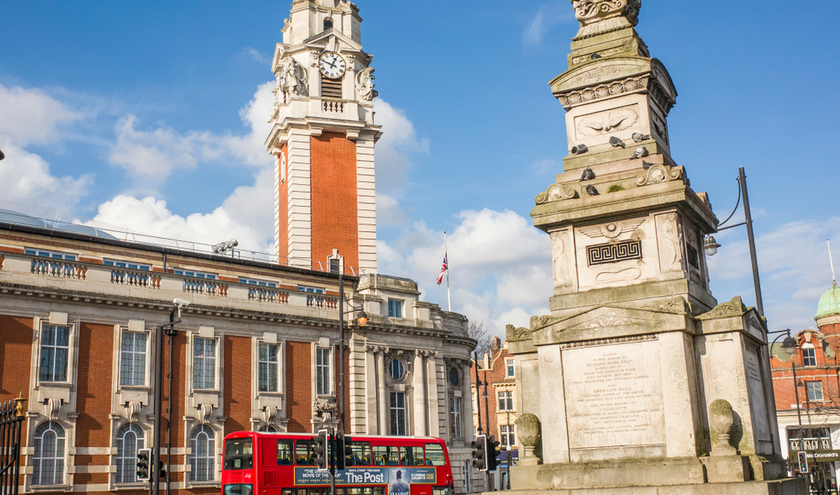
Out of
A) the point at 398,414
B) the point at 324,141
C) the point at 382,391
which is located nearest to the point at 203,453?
the point at 382,391

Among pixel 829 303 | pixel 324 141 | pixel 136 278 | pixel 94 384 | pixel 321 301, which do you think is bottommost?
pixel 94 384

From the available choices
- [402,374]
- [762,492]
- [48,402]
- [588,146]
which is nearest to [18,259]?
[48,402]

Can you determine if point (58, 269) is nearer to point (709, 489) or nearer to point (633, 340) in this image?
point (633, 340)

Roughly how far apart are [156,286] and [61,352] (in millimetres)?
5382

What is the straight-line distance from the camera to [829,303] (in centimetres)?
7425

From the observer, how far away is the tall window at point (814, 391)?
226 feet

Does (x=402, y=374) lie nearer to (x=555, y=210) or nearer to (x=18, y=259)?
(x=18, y=259)

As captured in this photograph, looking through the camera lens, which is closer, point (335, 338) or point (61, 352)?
point (61, 352)

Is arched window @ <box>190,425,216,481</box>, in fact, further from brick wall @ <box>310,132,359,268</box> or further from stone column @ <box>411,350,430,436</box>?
brick wall @ <box>310,132,359,268</box>

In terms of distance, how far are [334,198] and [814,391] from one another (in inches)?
1687

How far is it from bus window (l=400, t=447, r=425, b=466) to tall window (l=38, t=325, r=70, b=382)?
15044 millimetres

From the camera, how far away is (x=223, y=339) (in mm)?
42250

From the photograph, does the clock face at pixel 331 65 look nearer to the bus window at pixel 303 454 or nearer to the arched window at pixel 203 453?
the arched window at pixel 203 453

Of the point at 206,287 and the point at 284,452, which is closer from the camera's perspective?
the point at 284,452
